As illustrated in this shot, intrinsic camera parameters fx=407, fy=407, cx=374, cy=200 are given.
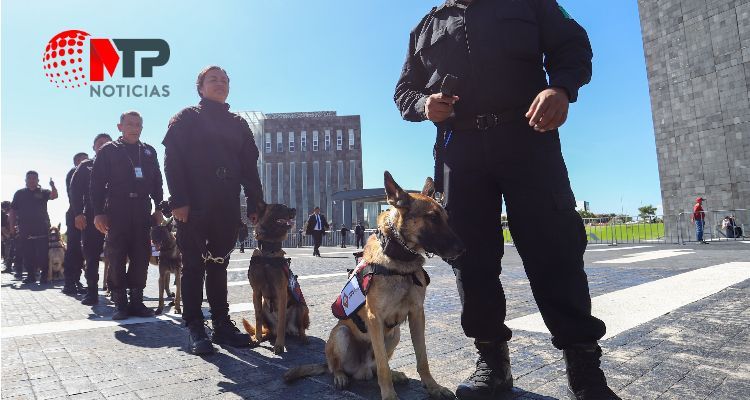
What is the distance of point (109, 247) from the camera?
510cm

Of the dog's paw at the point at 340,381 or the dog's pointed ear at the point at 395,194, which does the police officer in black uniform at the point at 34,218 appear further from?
the dog's pointed ear at the point at 395,194

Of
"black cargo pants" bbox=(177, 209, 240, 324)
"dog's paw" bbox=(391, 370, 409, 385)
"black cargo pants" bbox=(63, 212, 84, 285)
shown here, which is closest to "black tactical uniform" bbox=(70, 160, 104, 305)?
"black cargo pants" bbox=(63, 212, 84, 285)

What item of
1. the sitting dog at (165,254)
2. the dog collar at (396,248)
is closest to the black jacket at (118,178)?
the sitting dog at (165,254)

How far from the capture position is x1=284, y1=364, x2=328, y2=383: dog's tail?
2572mm

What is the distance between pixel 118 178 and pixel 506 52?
5.04m

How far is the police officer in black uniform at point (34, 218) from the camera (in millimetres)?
9070

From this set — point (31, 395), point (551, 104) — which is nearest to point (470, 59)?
point (551, 104)

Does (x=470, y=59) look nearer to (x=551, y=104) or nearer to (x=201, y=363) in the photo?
(x=551, y=104)

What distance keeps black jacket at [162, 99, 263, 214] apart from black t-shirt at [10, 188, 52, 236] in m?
7.84

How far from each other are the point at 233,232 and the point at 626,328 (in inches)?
143

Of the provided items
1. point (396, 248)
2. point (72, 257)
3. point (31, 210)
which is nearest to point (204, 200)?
point (396, 248)

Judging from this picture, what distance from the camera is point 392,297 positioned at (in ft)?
7.69

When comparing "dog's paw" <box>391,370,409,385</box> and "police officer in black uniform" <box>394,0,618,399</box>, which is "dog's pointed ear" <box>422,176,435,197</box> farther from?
"dog's paw" <box>391,370,409,385</box>

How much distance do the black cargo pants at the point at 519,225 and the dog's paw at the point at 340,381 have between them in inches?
31.4
